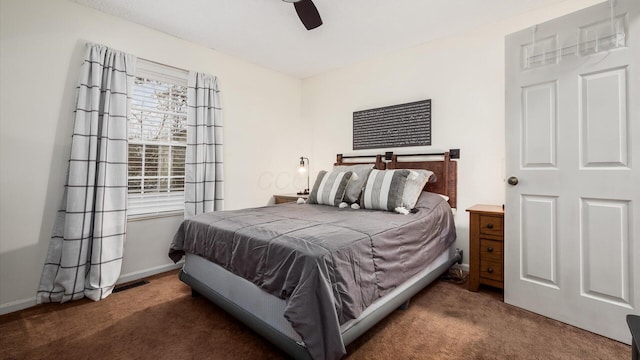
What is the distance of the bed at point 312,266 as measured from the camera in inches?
Answer: 49.5

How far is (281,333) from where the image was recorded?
145cm

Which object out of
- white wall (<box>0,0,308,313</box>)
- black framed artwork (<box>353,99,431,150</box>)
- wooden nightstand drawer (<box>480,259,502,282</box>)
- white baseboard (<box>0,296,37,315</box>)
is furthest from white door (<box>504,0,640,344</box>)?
white baseboard (<box>0,296,37,315</box>)

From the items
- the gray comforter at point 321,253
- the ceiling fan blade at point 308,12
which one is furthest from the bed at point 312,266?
the ceiling fan blade at point 308,12

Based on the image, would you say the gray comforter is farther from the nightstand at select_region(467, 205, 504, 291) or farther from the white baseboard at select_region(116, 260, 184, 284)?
the white baseboard at select_region(116, 260, 184, 284)

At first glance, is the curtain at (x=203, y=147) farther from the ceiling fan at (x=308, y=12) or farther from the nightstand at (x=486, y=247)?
the nightstand at (x=486, y=247)

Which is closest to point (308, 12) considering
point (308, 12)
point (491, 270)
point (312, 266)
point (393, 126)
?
point (308, 12)

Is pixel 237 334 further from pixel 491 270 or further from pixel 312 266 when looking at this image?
pixel 491 270

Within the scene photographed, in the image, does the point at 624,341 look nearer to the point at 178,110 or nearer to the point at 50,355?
the point at 50,355

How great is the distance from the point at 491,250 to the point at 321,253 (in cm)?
171

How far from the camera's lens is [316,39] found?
3.00 meters

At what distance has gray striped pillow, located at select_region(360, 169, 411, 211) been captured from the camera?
2.42 m

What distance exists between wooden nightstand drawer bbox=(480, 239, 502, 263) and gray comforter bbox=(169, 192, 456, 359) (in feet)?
0.95

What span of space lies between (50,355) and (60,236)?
107 cm

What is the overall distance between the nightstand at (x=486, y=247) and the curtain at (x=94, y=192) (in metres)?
3.13
